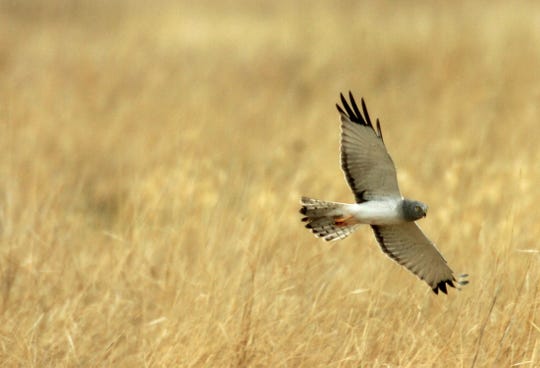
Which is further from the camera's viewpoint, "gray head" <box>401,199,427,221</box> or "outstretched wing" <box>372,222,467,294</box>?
"outstretched wing" <box>372,222,467,294</box>

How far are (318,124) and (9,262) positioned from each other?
166 inches

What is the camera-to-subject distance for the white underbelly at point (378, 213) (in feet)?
13.9

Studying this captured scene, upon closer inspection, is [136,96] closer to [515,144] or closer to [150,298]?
[515,144]

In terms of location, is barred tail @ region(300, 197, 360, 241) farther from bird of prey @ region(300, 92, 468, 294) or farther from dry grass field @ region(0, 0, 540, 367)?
dry grass field @ region(0, 0, 540, 367)

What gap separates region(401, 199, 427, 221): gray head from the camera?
4.15 m

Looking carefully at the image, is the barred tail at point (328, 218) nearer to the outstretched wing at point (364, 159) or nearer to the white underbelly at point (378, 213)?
the white underbelly at point (378, 213)

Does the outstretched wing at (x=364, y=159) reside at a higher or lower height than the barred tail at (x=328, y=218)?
higher

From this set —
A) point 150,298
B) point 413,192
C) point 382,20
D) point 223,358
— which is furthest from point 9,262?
point 382,20

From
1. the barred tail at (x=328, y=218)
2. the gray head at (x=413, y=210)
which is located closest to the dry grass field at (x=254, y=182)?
the barred tail at (x=328, y=218)

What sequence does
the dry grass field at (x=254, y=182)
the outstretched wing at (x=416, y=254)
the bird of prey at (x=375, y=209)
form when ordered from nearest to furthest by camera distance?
the dry grass field at (x=254, y=182), the bird of prey at (x=375, y=209), the outstretched wing at (x=416, y=254)

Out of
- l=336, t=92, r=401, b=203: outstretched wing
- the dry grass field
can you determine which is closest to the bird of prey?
l=336, t=92, r=401, b=203: outstretched wing

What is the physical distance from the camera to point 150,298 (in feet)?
15.6

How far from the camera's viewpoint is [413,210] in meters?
4.18

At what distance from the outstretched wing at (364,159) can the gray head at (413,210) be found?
0.16 m
